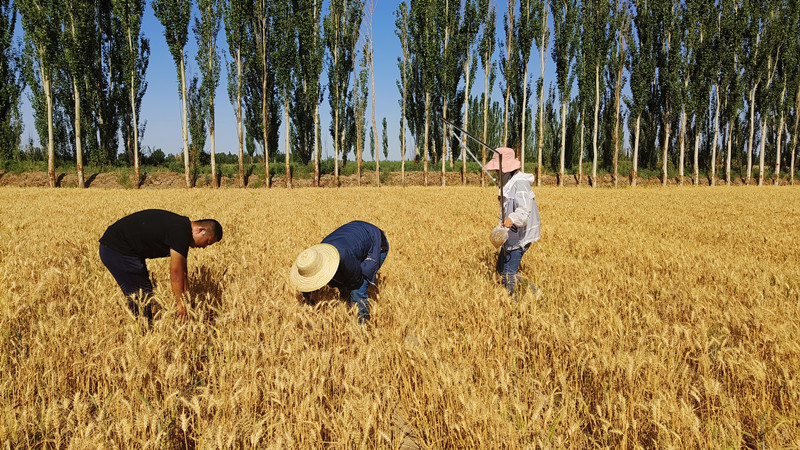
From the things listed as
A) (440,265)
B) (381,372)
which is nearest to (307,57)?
(440,265)

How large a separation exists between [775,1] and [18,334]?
155ft

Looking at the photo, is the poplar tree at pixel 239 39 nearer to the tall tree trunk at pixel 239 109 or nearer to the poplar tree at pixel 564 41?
the tall tree trunk at pixel 239 109

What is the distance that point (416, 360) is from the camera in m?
2.60

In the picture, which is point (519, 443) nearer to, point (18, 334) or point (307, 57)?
point (18, 334)

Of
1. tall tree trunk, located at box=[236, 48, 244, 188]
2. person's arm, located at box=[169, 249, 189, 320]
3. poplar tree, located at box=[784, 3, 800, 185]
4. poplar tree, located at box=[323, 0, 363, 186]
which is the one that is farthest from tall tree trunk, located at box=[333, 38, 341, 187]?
poplar tree, located at box=[784, 3, 800, 185]

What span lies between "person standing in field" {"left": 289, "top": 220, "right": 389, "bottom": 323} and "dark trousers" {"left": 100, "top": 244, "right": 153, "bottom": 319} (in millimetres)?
1372

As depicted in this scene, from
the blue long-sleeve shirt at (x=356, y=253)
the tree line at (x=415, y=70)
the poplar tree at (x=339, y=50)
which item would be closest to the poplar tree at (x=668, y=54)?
the tree line at (x=415, y=70)

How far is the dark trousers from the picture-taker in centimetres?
353

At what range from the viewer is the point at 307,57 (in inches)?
1120

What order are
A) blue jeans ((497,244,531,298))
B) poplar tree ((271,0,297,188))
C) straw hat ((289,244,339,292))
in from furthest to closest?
poplar tree ((271,0,297,188)), blue jeans ((497,244,531,298)), straw hat ((289,244,339,292))

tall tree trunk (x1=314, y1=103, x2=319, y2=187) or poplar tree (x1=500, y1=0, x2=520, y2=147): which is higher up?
poplar tree (x1=500, y1=0, x2=520, y2=147)

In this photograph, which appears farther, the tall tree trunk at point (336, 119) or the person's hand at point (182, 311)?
the tall tree trunk at point (336, 119)

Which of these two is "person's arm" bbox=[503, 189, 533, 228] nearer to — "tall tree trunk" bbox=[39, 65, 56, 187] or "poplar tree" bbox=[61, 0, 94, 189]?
"poplar tree" bbox=[61, 0, 94, 189]

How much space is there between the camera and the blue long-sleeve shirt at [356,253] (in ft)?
11.4
